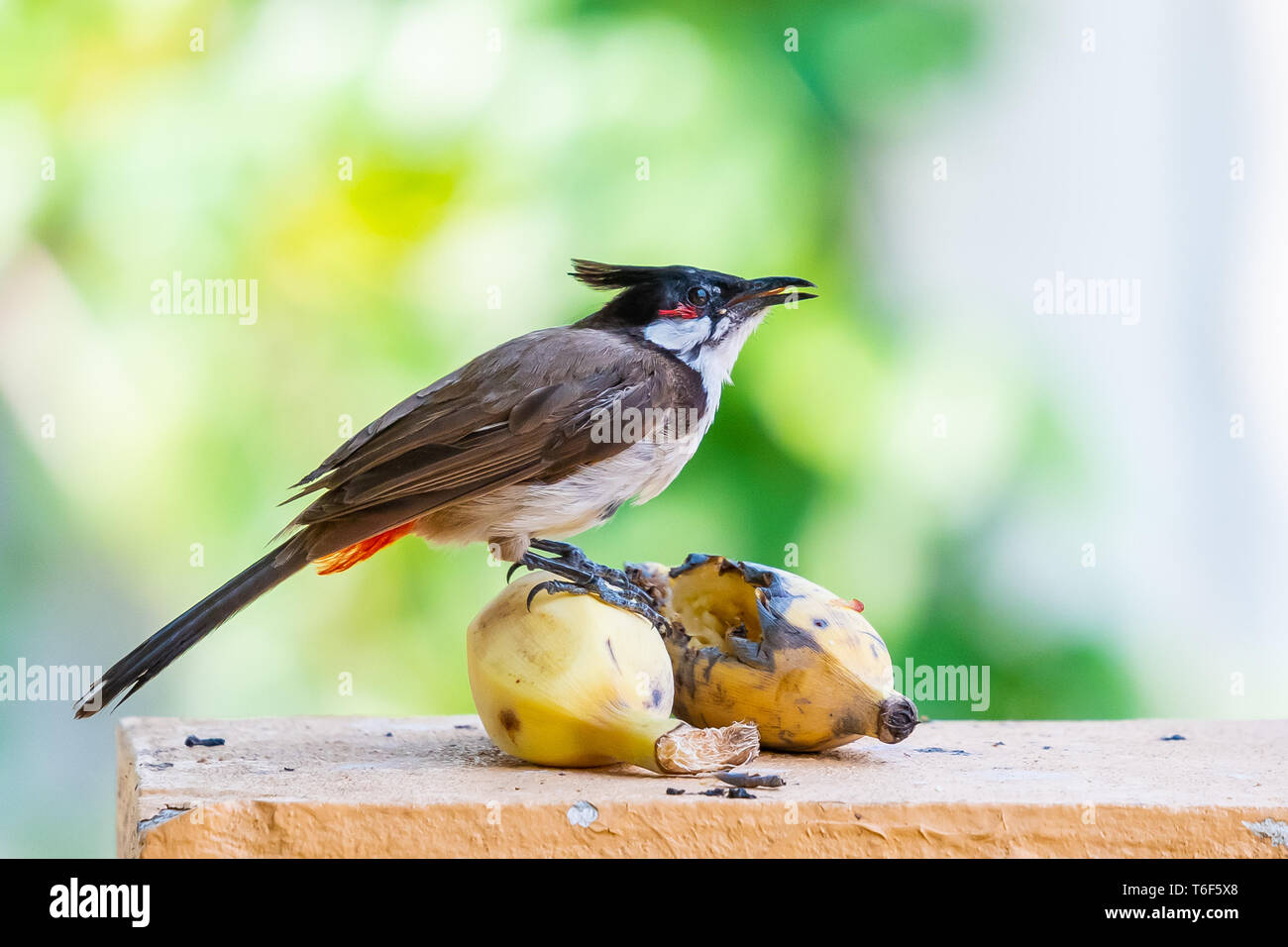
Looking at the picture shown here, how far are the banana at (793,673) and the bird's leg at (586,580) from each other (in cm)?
8

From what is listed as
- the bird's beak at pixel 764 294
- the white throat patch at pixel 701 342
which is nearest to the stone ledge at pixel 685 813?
the white throat patch at pixel 701 342

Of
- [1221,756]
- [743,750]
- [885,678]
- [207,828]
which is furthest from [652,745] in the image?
[1221,756]

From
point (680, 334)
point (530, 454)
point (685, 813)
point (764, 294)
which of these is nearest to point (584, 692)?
point (685, 813)

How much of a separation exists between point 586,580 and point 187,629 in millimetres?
683

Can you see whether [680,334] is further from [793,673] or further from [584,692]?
[584,692]

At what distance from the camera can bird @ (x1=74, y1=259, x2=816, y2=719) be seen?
232cm

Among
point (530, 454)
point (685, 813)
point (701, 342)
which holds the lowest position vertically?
point (685, 813)

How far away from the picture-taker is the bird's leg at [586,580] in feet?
7.13

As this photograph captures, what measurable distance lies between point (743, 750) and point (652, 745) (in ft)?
0.48

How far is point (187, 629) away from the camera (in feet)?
7.07

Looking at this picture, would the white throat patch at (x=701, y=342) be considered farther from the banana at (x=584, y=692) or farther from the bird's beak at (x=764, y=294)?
the banana at (x=584, y=692)

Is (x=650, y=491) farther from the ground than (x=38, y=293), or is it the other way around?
(x=38, y=293)

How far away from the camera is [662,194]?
4145 millimetres

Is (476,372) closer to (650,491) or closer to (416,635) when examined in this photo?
(650,491)
